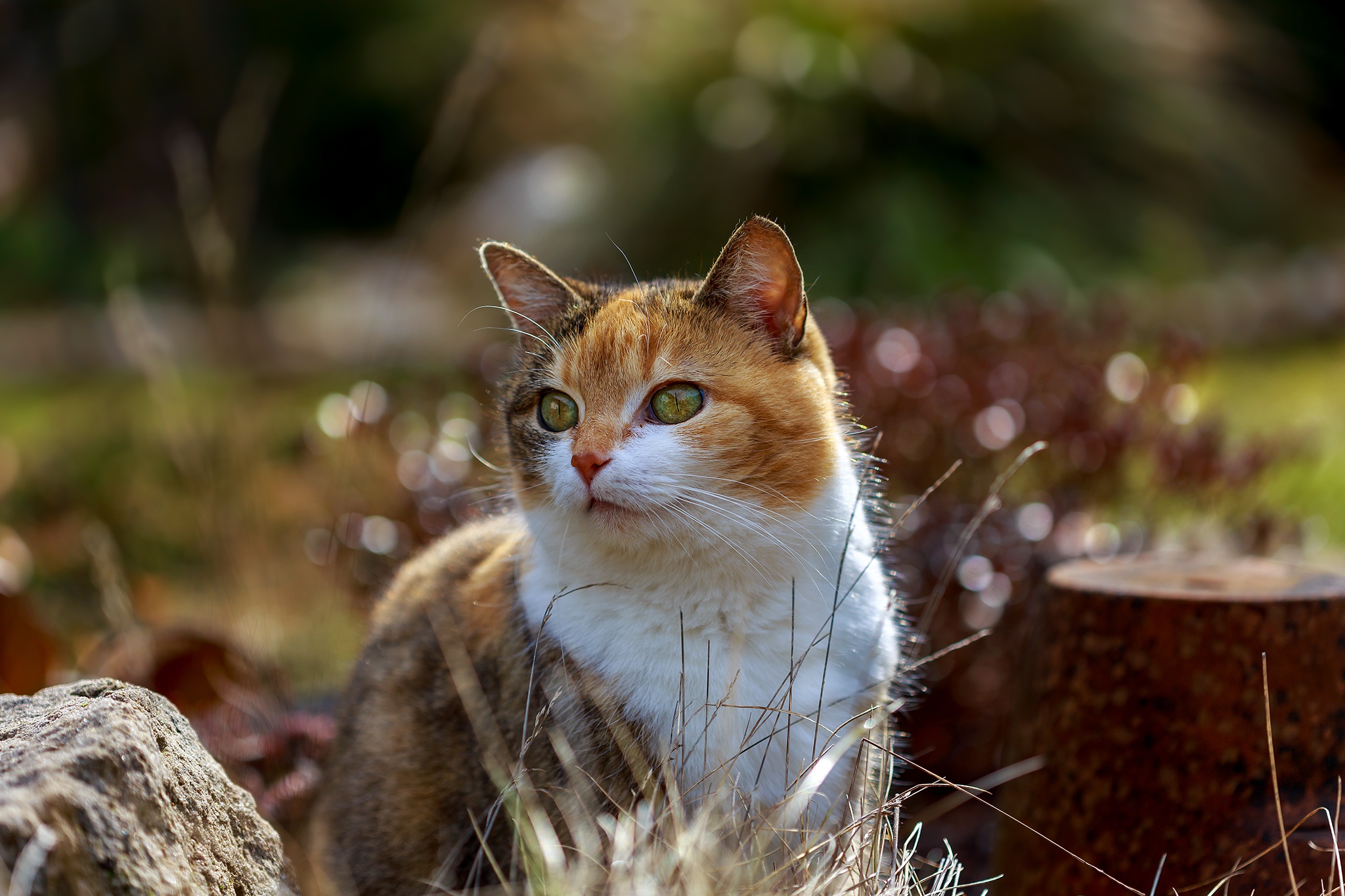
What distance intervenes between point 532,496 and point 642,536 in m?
0.24

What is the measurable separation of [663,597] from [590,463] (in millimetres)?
235

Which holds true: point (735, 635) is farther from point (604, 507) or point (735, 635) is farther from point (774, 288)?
point (774, 288)

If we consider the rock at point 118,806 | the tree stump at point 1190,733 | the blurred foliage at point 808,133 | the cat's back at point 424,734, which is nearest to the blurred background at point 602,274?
the blurred foliage at point 808,133

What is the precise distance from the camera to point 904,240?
580 centimetres

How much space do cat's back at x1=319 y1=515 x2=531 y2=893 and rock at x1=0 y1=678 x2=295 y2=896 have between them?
0.74 ft

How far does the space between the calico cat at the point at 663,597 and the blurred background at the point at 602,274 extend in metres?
0.31

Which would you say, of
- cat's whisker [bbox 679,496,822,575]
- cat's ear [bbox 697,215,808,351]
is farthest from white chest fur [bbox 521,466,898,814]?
cat's ear [bbox 697,215,808,351]

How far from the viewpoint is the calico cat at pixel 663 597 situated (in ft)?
5.29

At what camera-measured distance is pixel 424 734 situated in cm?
183

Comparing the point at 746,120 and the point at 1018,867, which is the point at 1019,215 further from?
the point at 1018,867

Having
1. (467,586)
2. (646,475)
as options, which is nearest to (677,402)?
(646,475)

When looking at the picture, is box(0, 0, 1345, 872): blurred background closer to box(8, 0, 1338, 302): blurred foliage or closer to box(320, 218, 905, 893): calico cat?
box(8, 0, 1338, 302): blurred foliage

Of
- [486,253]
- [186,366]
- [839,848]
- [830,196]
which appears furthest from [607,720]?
[186,366]

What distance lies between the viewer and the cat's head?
5.25 ft
